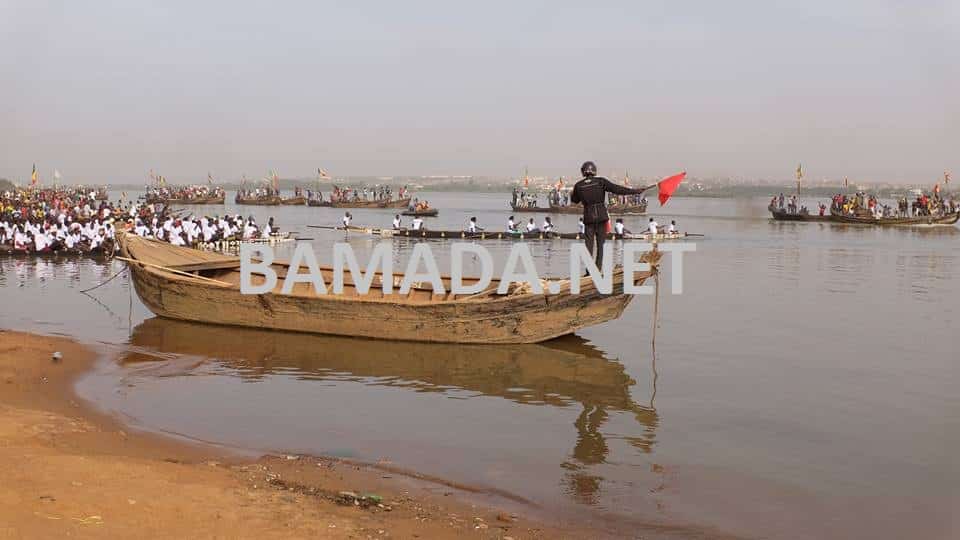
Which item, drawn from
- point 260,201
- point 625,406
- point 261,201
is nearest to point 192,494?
point 625,406

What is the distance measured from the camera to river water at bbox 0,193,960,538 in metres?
7.31

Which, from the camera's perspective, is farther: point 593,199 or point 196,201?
point 196,201

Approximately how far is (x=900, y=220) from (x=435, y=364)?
151ft

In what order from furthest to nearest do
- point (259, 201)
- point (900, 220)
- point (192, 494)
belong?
1. point (259, 201)
2. point (900, 220)
3. point (192, 494)

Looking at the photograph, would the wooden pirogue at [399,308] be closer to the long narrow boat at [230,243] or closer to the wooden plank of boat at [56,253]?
the long narrow boat at [230,243]

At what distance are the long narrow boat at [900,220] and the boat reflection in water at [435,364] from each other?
4273cm

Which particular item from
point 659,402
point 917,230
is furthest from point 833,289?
point 917,230

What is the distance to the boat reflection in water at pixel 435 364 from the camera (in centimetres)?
1049

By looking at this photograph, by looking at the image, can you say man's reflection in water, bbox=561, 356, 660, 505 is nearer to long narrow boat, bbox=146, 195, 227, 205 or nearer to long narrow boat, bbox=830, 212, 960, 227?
long narrow boat, bbox=830, 212, 960, 227

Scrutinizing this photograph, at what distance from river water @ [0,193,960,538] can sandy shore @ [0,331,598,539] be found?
0.65 meters

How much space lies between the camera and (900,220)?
165ft

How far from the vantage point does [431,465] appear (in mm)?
7859

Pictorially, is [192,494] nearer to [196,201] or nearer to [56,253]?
[56,253]

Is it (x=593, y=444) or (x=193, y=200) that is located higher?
(x=193, y=200)
